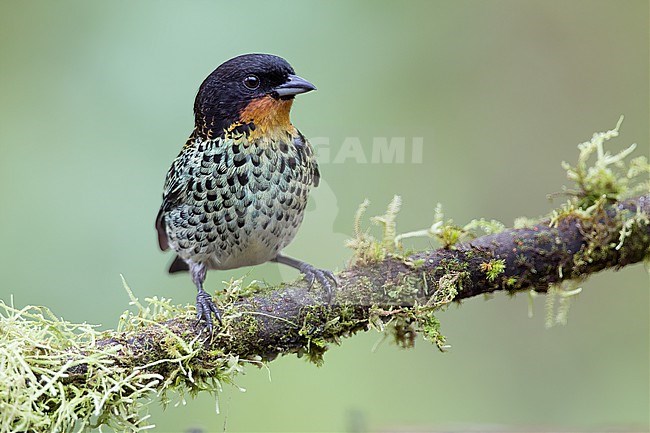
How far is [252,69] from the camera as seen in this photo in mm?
2453

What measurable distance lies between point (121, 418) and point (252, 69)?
3.68 feet

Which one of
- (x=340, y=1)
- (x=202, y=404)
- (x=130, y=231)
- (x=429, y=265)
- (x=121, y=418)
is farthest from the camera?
(x=340, y=1)

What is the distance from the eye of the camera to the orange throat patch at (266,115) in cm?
249

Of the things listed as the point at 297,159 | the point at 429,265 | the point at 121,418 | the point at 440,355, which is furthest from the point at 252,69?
the point at 440,355

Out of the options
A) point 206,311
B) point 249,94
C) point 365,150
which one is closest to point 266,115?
point 249,94

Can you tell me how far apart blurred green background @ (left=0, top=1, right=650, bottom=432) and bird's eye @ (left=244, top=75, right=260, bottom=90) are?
581 mm

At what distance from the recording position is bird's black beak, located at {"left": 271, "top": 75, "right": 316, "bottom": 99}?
2.40 m

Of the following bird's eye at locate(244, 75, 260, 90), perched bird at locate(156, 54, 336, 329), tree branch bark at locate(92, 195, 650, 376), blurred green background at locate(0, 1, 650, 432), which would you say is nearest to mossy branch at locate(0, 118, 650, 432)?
tree branch bark at locate(92, 195, 650, 376)

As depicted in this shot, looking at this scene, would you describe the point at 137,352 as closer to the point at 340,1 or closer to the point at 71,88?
the point at 71,88

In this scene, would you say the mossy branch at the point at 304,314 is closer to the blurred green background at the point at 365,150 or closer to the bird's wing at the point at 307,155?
the bird's wing at the point at 307,155

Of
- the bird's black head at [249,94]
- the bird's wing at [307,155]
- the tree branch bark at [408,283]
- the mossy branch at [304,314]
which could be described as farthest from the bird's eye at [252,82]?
the tree branch bark at [408,283]

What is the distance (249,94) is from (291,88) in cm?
15

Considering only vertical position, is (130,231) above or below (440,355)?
above

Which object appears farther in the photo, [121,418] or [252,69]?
[252,69]
